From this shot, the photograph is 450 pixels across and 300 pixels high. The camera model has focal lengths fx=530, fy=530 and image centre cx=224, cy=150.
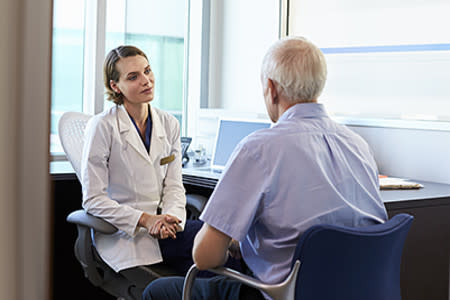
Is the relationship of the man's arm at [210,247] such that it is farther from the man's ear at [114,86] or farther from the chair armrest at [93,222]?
the man's ear at [114,86]

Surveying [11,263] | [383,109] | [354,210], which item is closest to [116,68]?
[354,210]

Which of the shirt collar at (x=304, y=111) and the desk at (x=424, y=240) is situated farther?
the desk at (x=424, y=240)

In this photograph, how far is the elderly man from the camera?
1294mm

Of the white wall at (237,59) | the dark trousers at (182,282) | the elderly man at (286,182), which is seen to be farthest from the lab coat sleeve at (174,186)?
the white wall at (237,59)

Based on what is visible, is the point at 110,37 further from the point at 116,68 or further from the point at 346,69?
the point at 346,69

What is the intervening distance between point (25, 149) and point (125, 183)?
72.3 inches

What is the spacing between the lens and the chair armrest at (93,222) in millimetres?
1957

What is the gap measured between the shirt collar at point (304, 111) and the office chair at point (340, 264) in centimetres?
32

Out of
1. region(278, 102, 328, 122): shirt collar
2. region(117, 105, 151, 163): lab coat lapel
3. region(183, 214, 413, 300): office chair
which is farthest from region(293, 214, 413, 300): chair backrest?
region(117, 105, 151, 163): lab coat lapel

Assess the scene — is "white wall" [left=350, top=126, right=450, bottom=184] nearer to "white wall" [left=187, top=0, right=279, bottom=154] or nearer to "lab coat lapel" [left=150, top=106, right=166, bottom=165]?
"white wall" [left=187, top=0, right=279, bottom=154]

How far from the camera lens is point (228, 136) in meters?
2.97

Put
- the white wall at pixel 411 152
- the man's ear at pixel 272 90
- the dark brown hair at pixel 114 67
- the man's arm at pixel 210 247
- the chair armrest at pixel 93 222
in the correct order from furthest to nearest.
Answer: the white wall at pixel 411 152, the dark brown hair at pixel 114 67, the chair armrest at pixel 93 222, the man's ear at pixel 272 90, the man's arm at pixel 210 247

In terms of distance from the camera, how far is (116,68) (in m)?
2.23

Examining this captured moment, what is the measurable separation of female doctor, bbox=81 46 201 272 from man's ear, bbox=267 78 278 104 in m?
0.79
